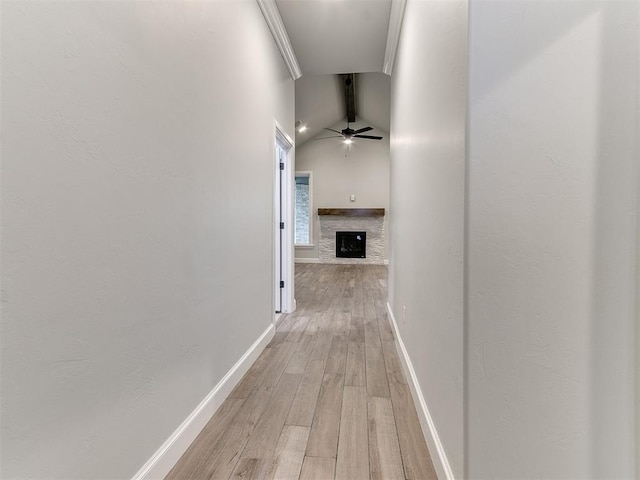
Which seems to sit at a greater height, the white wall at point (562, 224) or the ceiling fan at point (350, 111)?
the ceiling fan at point (350, 111)

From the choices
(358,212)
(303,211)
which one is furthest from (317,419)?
(303,211)

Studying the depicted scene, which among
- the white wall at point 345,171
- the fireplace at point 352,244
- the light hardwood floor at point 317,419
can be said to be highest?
the white wall at point 345,171

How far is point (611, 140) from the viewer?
0.86m

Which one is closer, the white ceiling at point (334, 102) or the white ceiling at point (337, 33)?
the white ceiling at point (337, 33)

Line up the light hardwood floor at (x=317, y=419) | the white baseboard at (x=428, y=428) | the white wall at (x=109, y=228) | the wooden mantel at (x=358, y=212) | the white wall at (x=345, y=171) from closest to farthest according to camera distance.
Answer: the white wall at (x=109, y=228)
the white baseboard at (x=428, y=428)
the light hardwood floor at (x=317, y=419)
the wooden mantel at (x=358, y=212)
the white wall at (x=345, y=171)

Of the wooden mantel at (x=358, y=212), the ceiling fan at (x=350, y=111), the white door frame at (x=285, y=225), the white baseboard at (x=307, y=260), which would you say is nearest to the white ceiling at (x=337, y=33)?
the ceiling fan at (x=350, y=111)

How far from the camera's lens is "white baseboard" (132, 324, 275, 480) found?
117cm

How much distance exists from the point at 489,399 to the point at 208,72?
1836 millimetres

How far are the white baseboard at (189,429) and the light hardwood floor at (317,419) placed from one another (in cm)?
4

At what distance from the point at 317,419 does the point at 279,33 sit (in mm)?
2969

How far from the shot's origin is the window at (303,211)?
793 centimetres

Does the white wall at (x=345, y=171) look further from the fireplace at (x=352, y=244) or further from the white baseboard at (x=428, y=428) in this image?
the white baseboard at (x=428, y=428)

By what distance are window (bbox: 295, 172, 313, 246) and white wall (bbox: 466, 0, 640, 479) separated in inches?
278

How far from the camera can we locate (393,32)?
8.64 ft
